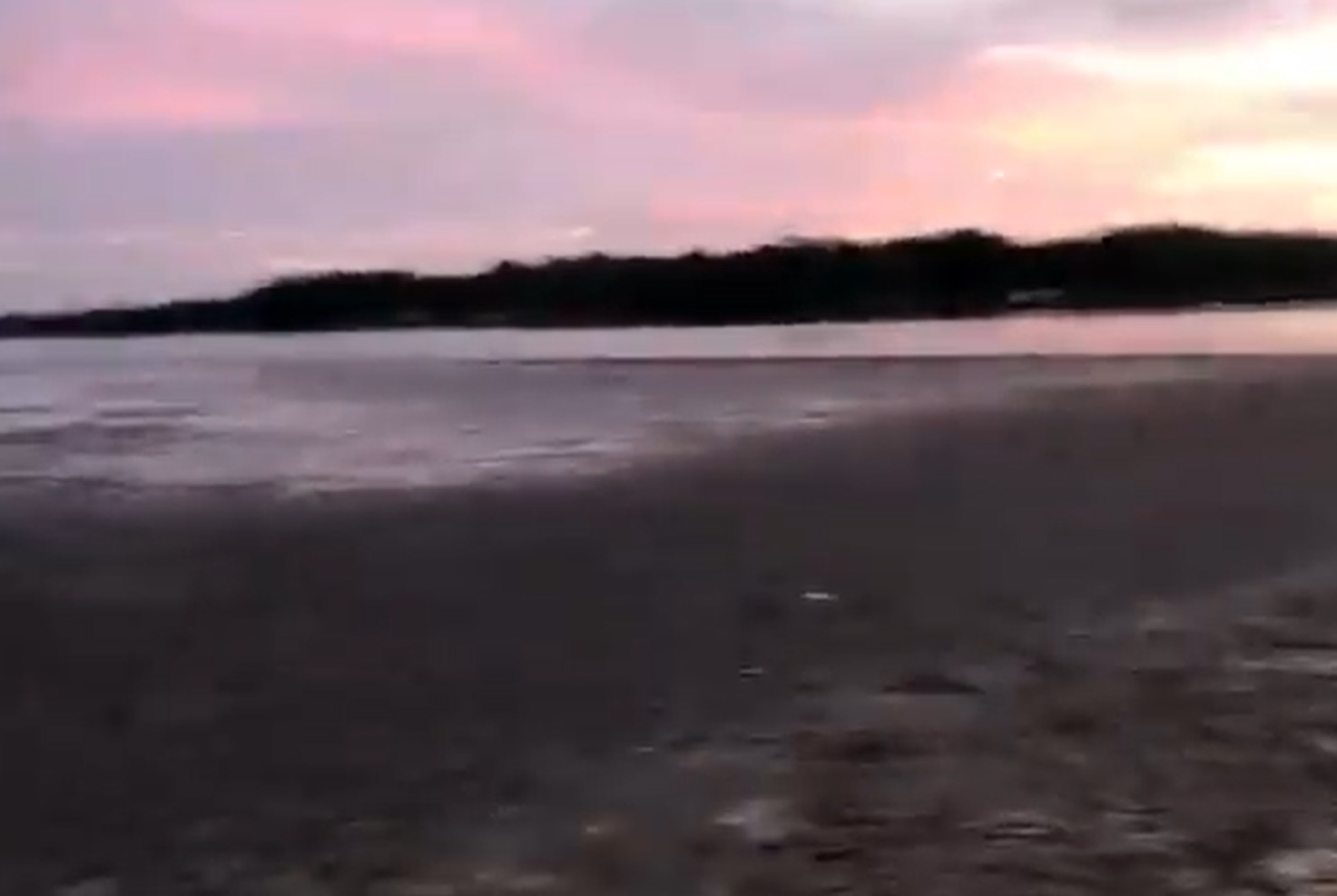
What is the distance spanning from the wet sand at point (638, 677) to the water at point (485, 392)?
287cm

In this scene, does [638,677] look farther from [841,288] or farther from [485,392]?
[841,288]

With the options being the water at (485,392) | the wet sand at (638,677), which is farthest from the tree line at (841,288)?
the wet sand at (638,677)

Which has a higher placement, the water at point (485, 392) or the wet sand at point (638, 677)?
the water at point (485, 392)

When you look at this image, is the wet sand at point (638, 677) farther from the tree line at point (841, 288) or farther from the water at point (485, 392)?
the tree line at point (841, 288)

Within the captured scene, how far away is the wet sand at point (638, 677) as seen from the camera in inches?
239

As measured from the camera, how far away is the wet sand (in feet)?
19.9

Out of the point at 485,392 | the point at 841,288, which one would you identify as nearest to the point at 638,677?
the point at 485,392

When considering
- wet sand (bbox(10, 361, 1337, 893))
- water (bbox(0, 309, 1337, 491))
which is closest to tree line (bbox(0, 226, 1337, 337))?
water (bbox(0, 309, 1337, 491))

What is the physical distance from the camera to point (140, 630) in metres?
9.84

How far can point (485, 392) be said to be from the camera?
28.5 m

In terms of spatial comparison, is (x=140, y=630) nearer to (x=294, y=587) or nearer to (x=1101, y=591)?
(x=294, y=587)

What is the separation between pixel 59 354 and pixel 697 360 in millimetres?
18560

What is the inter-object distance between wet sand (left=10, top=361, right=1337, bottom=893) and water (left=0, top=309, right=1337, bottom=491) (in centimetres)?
287

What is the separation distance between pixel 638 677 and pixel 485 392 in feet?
66.1
